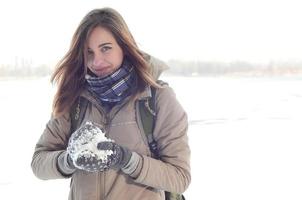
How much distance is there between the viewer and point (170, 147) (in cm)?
134

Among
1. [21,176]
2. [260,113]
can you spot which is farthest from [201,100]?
[21,176]

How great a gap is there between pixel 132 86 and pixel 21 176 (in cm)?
421

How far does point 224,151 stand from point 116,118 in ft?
17.9

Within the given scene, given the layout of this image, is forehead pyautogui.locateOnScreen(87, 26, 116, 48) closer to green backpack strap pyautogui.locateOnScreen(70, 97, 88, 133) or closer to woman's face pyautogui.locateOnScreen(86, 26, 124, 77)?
woman's face pyautogui.locateOnScreen(86, 26, 124, 77)

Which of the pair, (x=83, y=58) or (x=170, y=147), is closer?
(x=170, y=147)

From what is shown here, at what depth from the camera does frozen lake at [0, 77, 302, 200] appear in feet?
14.6

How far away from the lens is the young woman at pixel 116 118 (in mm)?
1324

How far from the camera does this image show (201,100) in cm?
1563

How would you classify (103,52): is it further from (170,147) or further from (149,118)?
(170,147)

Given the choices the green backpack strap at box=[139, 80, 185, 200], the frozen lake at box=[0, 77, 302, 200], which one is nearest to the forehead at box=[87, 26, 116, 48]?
the green backpack strap at box=[139, 80, 185, 200]

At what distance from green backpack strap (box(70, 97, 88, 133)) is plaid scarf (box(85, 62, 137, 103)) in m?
0.06

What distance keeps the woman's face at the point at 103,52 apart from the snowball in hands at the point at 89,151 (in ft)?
0.80

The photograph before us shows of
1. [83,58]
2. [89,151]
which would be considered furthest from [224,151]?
[89,151]

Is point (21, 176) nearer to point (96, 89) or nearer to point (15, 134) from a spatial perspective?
point (15, 134)
